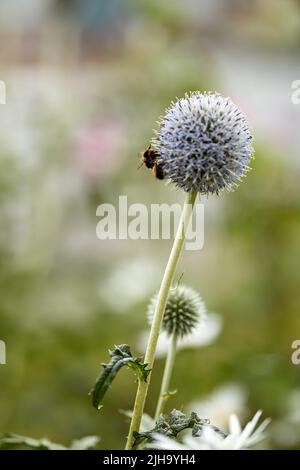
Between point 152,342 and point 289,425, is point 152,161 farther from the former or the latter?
point 289,425

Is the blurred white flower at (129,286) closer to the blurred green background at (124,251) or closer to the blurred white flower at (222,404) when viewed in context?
the blurred green background at (124,251)

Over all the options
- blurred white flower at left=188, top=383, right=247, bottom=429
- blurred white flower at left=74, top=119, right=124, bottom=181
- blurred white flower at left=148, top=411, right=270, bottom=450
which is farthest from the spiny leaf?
blurred white flower at left=74, top=119, right=124, bottom=181

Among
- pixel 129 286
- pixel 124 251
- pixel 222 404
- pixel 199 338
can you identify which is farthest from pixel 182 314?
pixel 124 251

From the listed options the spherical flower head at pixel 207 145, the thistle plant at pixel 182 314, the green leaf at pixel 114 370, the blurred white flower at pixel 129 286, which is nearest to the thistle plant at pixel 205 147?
the spherical flower head at pixel 207 145

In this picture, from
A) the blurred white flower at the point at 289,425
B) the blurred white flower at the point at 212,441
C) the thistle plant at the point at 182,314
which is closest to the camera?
the blurred white flower at the point at 212,441

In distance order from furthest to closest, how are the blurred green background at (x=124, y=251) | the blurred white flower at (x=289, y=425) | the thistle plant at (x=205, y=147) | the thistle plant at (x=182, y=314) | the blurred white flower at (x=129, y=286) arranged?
the blurred white flower at (x=129, y=286) → the blurred green background at (x=124, y=251) → the blurred white flower at (x=289, y=425) → the thistle plant at (x=182, y=314) → the thistle plant at (x=205, y=147)

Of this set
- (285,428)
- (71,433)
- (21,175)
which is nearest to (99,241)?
(21,175)

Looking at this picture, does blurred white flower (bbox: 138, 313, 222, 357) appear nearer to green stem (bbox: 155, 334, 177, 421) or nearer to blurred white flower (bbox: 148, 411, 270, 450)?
green stem (bbox: 155, 334, 177, 421)
